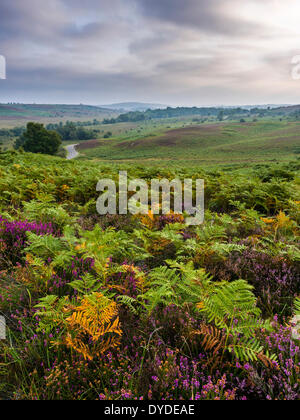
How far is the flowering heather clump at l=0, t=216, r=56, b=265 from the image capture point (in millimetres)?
3784

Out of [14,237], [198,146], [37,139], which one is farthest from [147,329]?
[198,146]

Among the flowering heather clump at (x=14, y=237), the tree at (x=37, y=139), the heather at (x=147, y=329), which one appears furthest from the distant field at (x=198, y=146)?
the heather at (x=147, y=329)

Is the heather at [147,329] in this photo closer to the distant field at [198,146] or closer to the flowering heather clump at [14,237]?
the flowering heather clump at [14,237]

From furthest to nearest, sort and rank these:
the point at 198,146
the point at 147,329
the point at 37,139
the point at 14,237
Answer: the point at 198,146, the point at 37,139, the point at 14,237, the point at 147,329

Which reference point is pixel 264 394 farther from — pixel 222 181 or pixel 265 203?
pixel 222 181

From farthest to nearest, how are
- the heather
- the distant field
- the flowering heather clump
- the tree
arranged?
the distant field < the tree < the flowering heather clump < the heather

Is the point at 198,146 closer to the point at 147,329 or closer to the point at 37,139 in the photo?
the point at 37,139

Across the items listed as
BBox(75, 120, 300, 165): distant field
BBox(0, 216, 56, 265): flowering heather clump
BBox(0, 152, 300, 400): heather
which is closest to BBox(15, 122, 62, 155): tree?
BBox(75, 120, 300, 165): distant field

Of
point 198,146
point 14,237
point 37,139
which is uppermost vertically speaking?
point 198,146

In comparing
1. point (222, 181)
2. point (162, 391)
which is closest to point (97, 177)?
point (222, 181)

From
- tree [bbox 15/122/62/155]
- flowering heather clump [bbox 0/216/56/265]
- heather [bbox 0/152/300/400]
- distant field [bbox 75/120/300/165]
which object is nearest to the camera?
heather [bbox 0/152/300/400]

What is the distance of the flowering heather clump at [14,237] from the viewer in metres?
3.78

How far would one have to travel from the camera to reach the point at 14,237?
409 cm

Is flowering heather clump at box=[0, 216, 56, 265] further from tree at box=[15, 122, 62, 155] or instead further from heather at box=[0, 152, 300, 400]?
tree at box=[15, 122, 62, 155]
